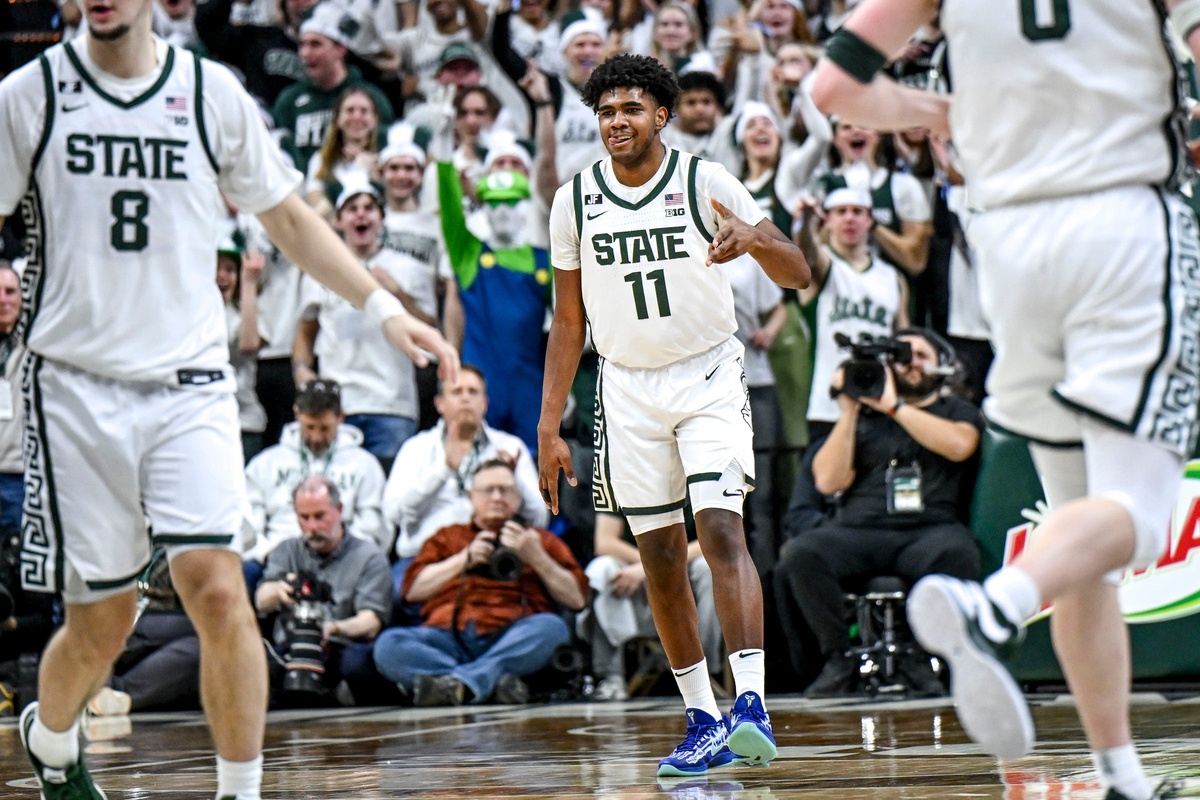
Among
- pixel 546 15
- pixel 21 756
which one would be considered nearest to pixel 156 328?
pixel 21 756

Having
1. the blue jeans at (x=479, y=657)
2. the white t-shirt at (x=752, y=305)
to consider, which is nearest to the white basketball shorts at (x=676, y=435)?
the blue jeans at (x=479, y=657)

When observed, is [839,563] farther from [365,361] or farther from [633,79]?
[633,79]

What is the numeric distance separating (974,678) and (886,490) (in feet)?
20.1

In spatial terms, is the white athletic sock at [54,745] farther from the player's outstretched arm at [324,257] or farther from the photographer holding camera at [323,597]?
the photographer holding camera at [323,597]

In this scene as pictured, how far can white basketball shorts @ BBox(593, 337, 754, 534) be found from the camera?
5973mm

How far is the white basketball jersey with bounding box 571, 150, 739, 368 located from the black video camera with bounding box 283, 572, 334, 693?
4.44 m

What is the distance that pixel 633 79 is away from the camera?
598 cm

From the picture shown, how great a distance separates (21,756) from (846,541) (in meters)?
4.63

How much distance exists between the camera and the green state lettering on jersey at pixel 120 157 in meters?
4.27

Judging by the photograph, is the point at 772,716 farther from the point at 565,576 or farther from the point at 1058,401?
the point at 1058,401

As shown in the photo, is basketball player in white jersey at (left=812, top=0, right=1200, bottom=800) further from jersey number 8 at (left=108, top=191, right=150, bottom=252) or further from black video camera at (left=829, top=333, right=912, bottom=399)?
black video camera at (left=829, top=333, right=912, bottom=399)

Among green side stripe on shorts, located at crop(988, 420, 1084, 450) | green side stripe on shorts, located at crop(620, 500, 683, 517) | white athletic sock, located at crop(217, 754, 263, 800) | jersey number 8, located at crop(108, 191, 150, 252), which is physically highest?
jersey number 8, located at crop(108, 191, 150, 252)

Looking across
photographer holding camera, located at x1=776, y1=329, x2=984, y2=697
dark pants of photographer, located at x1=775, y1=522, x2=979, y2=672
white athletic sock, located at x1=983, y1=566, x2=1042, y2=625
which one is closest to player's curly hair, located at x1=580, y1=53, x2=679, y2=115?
white athletic sock, located at x1=983, y1=566, x2=1042, y2=625

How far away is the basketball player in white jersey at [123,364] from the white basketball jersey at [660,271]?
1.83 metres
